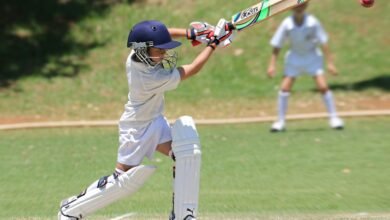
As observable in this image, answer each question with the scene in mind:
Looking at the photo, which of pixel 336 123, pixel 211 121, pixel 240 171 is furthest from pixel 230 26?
pixel 211 121

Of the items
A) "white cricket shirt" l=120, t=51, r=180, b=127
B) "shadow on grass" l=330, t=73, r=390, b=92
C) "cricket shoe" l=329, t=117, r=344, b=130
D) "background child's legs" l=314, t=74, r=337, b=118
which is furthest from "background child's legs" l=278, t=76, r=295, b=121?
"white cricket shirt" l=120, t=51, r=180, b=127

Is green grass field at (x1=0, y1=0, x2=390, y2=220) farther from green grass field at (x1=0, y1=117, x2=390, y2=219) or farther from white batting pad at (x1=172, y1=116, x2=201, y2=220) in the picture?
white batting pad at (x1=172, y1=116, x2=201, y2=220)

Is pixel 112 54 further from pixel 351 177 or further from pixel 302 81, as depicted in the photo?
pixel 351 177

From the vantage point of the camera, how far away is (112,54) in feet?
57.3

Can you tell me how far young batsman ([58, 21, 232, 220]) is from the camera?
6035 millimetres

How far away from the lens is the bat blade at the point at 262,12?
636cm

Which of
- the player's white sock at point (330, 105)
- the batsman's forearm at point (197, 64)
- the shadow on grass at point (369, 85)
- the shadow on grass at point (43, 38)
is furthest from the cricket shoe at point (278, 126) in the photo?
the batsman's forearm at point (197, 64)

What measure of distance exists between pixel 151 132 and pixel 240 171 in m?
3.26

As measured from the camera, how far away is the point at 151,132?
6297 mm

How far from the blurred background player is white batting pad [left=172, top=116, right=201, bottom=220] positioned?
6.29m

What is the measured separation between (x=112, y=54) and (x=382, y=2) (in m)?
5.87

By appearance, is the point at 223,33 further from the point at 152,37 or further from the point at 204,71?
the point at 204,71

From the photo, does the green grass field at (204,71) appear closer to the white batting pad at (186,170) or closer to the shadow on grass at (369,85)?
the shadow on grass at (369,85)

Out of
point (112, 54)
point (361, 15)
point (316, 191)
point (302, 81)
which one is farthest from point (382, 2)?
point (316, 191)
